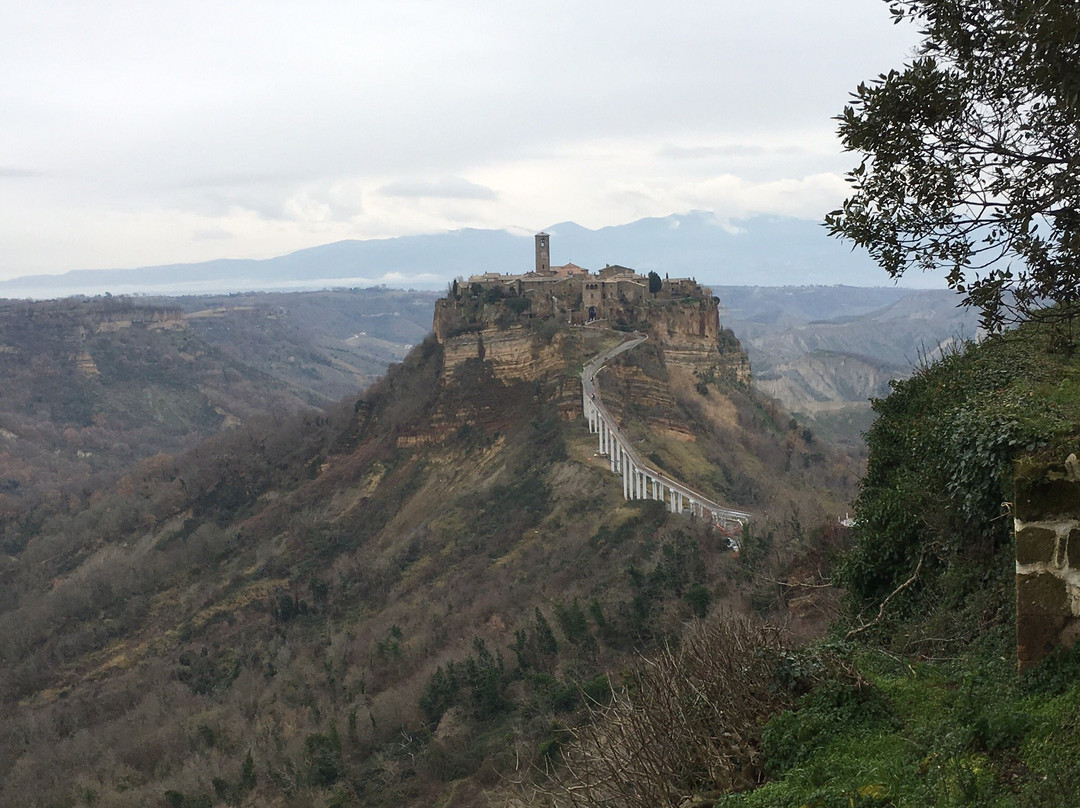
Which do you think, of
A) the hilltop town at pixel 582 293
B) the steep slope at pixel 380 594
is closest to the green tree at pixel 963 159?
the steep slope at pixel 380 594

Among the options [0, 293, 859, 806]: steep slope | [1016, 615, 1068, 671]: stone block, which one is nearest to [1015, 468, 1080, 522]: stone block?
[1016, 615, 1068, 671]: stone block

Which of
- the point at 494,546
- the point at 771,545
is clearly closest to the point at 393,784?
the point at 771,545

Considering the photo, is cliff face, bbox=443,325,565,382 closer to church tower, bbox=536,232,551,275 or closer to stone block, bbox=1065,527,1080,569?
church tower, bbox=536,232,551,275

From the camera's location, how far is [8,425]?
438 ft

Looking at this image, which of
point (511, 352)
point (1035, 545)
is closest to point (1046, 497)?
point (1035, 545)

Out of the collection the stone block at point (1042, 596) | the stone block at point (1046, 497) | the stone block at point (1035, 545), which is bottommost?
the stone block at point (1042, 596)

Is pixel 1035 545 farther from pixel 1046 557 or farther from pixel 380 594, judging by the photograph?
pixel 380 594

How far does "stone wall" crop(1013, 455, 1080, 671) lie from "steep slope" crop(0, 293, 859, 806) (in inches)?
411

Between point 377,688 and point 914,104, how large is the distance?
29.1 m

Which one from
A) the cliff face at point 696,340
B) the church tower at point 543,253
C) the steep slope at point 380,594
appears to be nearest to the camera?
the steep slope at point 380,594

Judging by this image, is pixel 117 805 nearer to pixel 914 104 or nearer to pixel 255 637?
pixel 255 637

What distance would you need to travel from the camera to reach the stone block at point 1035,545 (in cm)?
745

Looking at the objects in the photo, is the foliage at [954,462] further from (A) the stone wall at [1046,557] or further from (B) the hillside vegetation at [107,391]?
(B) the hillside vegetation at [107,391]

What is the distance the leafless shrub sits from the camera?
7566mm
